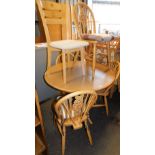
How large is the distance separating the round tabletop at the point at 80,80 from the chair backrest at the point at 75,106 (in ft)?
0.61

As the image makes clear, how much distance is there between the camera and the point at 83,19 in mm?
2744

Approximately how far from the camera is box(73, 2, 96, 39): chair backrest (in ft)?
8.34

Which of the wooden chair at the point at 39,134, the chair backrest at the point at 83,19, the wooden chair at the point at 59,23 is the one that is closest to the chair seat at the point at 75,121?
the wooden chair at the point at 39,134

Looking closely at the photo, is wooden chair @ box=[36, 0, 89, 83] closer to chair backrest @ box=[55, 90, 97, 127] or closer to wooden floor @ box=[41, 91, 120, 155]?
chair backrest @ box=[55, 90, 97, 127]

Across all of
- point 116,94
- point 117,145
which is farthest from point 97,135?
point 116,94

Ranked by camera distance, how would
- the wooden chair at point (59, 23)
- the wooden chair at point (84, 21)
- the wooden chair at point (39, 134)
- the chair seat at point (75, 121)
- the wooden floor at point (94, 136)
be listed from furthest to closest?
the wooden chair at point (84, 21)
the wooden chair at point (59, 23)
the wooden floor at point (94, 136)
the chair seat at point (75, 121)
the wooden chair at point (39, 134)

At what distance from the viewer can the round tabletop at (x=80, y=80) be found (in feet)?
6.37

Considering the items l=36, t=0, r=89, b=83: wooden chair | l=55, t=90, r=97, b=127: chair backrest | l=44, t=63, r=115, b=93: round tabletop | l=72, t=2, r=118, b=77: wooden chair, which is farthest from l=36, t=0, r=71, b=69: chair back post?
l=55, t=90, r=97, b=127: chair backrest

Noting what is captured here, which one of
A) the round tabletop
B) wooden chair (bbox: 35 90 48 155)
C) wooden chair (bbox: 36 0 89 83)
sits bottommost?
wooden chair (bbox: 35 90 48 155)

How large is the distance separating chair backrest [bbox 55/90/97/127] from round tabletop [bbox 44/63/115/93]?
19cm

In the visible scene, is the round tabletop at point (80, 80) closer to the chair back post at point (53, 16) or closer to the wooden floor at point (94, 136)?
the chair back post at point (53, 16)
